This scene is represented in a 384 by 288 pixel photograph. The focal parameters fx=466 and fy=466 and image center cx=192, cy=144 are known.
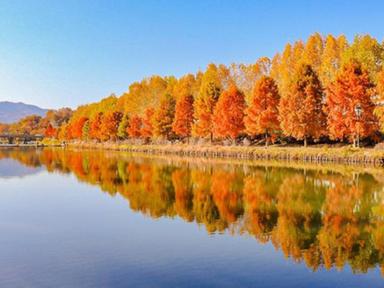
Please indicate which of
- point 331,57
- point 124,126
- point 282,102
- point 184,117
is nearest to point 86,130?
point 124,126

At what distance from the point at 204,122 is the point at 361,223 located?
52473 mm

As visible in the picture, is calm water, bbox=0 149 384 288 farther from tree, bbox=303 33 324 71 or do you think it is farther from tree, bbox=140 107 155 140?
tree, bbox=140 107 155 140

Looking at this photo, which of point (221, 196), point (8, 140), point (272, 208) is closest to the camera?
point (272, 208)

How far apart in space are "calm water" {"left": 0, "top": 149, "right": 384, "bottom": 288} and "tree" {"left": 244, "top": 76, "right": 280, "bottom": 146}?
2523 centimetres

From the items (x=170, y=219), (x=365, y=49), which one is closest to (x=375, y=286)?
(x=170, y=219)

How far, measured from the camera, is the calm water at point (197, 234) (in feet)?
43.8

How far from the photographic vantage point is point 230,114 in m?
64.8

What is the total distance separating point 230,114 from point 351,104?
19070 mm

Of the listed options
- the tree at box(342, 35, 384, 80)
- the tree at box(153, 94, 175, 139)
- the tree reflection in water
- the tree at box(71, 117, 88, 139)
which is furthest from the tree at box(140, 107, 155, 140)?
the tree at box(71, 117, 88, 139)

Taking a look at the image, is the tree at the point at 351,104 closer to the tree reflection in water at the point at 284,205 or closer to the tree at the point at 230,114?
the tree reflection in water at the point at 284,205

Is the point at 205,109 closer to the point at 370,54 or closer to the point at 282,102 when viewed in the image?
the point at 282,102

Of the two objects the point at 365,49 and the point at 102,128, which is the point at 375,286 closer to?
the point at 365,49

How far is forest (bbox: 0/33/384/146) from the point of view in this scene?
165ft

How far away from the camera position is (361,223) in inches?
776
